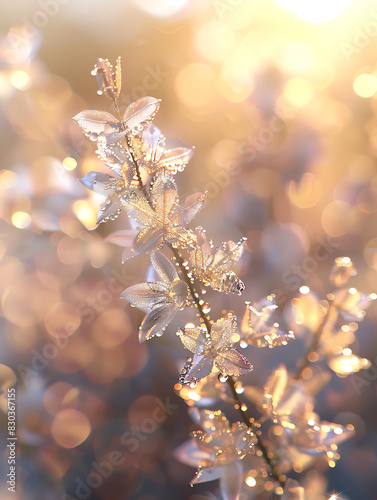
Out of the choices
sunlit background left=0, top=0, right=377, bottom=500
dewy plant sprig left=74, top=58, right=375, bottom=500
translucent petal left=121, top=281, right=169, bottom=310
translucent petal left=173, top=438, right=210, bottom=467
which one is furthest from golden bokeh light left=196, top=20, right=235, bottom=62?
translucent petal left=173, top=438, right=210, bottom=467

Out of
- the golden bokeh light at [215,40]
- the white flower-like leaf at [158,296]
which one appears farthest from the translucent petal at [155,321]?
the golden bokeh light at [215,40]

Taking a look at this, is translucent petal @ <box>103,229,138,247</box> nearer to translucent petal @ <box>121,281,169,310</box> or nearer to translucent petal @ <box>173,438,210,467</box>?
translucent petal @ <box>121,281,169,310</box>

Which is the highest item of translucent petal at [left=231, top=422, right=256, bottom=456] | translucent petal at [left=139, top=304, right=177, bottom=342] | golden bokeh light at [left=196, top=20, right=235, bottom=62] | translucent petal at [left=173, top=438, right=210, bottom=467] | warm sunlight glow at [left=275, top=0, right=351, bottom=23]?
warm sunlight glow at [left=275, top=0, right=351, bottom=23]

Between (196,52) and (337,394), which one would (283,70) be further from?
(337,394)

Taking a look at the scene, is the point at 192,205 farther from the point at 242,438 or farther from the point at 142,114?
the point at 242,438

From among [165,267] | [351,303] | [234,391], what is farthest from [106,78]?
[351,303]

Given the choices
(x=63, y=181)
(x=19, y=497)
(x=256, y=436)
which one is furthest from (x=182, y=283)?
(x=19, y=497)

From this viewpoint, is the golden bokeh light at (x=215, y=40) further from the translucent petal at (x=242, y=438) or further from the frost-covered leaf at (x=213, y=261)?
the translucent petal at (x=242, y=438)
